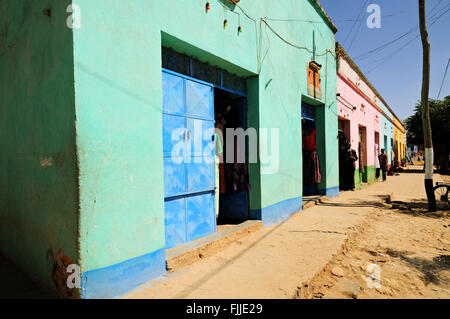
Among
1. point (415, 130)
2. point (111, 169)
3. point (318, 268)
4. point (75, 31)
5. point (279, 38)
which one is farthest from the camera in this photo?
point (415, 130)

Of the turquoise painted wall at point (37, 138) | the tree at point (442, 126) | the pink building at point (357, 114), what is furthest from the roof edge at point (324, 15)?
the tree at point (442, 126)

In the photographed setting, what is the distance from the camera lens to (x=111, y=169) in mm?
2393

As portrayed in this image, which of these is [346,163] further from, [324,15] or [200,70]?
[200,70]

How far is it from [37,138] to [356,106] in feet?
37.6

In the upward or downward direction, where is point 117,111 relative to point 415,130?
downward

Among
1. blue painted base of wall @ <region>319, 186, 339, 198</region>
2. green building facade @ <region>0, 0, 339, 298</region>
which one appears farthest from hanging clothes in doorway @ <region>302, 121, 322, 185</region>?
green building facade @ <region>0, 0, 339, 298</region>

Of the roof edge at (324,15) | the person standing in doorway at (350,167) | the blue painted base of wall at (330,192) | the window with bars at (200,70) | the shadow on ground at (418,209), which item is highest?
the roof edge at (324,15)

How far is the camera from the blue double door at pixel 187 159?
3301 mm

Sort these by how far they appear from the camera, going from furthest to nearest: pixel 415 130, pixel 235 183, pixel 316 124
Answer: pixel 415 130
pixel 316 124
pixel 235 183

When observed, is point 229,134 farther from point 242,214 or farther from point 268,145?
point 242,214

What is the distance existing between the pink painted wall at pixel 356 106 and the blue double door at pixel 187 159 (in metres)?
6.69

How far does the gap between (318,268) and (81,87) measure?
3.03 m

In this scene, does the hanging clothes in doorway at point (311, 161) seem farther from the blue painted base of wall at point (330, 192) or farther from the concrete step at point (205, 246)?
the concrete step at point (205, 246)
